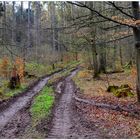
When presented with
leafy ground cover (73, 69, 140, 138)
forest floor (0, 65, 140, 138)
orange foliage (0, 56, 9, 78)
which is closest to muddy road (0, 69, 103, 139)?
forest floor (0, 65, 140, 138)

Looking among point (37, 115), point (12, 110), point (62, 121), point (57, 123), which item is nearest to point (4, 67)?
point (12, 110)

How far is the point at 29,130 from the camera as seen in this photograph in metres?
12.0

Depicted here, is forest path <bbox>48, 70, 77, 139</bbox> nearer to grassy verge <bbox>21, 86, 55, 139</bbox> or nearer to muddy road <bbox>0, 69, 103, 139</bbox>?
muddy road <bbox>0, 69, 103, 139</bbox>

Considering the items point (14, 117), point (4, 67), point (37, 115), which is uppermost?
point (4, 67)

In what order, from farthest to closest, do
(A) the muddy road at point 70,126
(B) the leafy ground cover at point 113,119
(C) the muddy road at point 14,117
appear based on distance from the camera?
(C) the muddy road at point 14,117, (B) the leafy ground cover at point 113,119, (A) the muddy road at point 70,126

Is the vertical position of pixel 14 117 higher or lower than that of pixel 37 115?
lower

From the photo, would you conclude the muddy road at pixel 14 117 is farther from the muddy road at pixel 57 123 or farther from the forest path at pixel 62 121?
the forest path at pixel 62 121

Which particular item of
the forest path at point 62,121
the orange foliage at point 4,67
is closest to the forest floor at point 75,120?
the forest path at point 62,121

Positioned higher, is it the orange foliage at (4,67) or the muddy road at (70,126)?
the orange foliage at (4,67)

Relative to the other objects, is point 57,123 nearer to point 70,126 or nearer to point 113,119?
point 70,126

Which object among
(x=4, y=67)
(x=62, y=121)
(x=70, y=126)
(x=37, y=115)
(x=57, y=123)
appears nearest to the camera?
(x=70, y=126)

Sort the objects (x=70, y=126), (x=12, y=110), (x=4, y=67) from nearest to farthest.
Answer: (x=70, y=126) < (x=12, y=110) < (x=4, y=67)

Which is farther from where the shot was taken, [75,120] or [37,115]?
[37,115]

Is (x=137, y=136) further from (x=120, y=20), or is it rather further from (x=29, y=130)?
(x=120, y=20)
